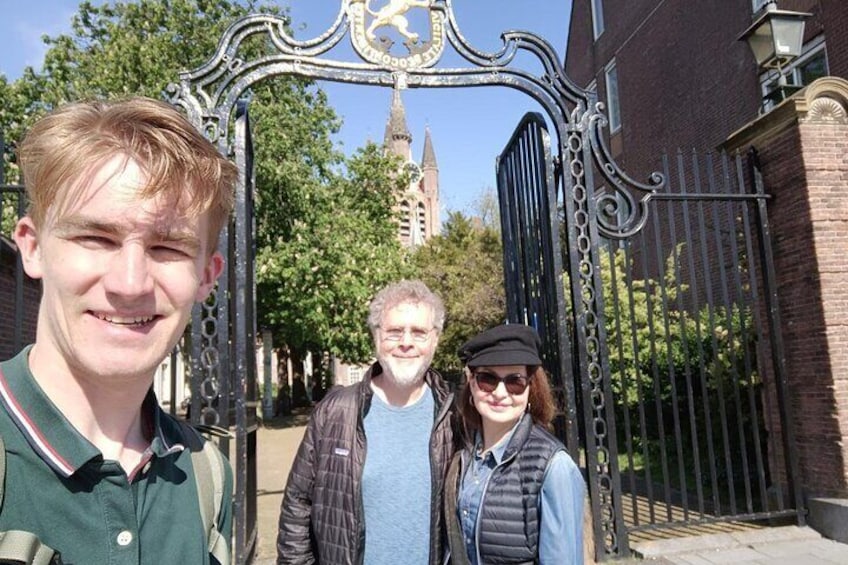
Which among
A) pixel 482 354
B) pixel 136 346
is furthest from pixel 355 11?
pixel 136 346

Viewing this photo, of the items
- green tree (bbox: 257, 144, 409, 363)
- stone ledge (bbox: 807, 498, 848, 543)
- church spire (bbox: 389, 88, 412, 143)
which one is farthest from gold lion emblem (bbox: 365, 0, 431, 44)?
church spire (bbox: 389, 88, 412, 143)

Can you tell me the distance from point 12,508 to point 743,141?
680 cm

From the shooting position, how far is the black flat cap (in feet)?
8.26

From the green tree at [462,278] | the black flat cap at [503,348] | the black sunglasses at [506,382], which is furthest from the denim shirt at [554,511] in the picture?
the green tree at [462,278]

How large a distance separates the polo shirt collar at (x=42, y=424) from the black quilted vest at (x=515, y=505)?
5.32ft

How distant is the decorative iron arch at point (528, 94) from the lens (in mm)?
5016

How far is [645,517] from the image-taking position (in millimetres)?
6695

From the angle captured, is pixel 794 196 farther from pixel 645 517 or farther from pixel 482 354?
pixel 482 354

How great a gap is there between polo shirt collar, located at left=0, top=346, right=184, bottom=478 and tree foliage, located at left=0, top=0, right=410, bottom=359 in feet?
44.8

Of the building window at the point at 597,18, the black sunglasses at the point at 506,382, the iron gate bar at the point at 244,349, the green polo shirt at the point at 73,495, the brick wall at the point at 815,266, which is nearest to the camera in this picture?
the green polo shirt at the point at 73,495

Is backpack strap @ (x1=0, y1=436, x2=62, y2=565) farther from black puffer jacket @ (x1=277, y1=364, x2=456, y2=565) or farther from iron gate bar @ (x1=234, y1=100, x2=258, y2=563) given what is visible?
iron gate bar @ (x1=234, y1=100, x2=258, y2=563)

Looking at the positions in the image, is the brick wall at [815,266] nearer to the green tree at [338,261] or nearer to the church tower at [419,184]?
the green tree at [338,261]

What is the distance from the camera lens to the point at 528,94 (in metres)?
5.59

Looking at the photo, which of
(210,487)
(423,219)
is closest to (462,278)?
(210,487)
